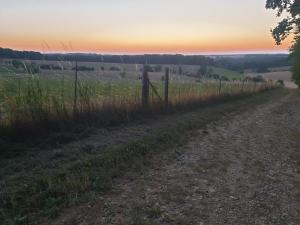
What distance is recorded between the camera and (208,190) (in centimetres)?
682

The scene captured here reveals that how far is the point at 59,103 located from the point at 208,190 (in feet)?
17.6

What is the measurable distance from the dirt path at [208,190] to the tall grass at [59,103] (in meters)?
2.76

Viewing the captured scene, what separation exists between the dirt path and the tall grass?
109 inches

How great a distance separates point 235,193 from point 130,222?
2.10 m

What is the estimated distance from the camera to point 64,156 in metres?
8.16

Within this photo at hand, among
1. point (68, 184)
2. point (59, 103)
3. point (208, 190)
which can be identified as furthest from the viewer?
point (59, 103)

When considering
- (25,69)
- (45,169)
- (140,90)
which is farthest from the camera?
(140,90)

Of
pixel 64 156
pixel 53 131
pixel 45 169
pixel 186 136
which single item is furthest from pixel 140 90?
pixel 45 169

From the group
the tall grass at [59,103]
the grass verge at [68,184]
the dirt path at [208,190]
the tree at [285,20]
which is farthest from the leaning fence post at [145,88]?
the tree at [285,20]

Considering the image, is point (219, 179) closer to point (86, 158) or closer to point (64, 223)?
point (86, 158)

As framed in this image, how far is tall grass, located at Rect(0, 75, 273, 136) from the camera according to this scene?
9.55 meters

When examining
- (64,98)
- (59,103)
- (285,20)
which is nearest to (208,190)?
(59,103)

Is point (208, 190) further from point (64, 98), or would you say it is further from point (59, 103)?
point (64, 98)

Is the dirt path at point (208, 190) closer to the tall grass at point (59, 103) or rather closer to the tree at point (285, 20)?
the tall grass at point (59, 103)
